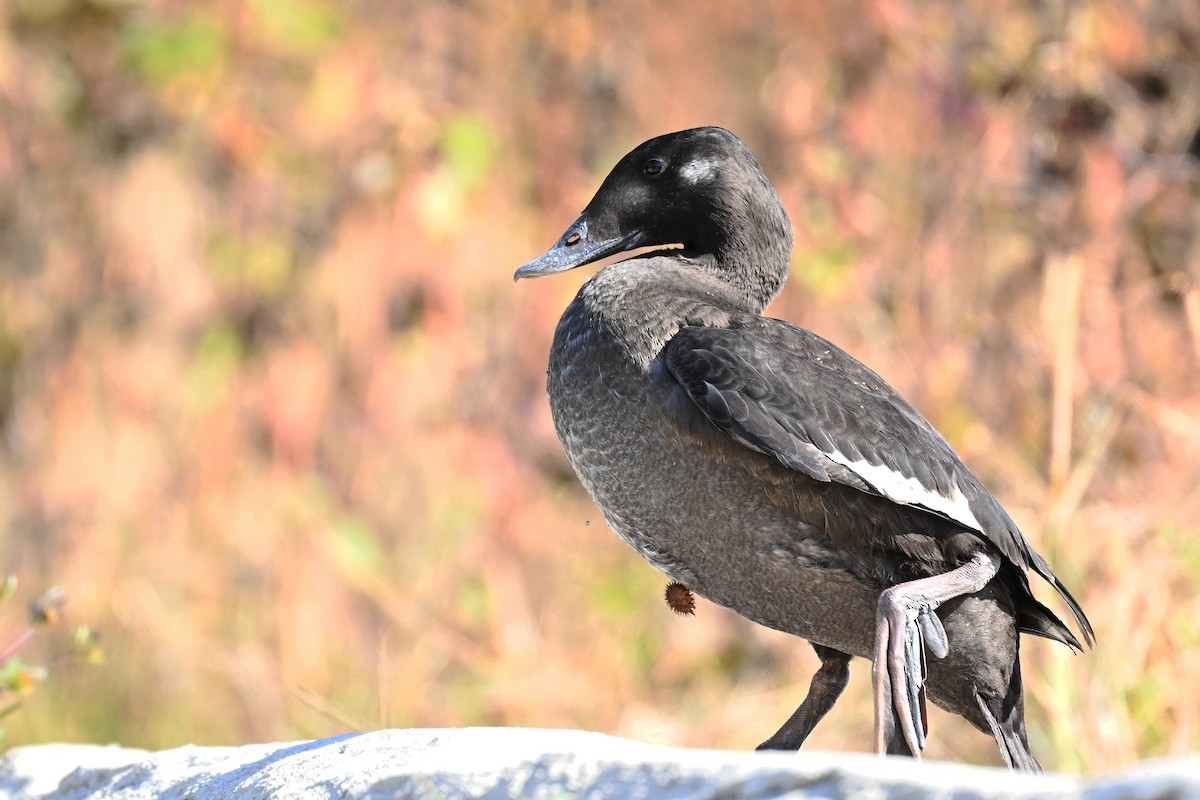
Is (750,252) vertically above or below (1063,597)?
above

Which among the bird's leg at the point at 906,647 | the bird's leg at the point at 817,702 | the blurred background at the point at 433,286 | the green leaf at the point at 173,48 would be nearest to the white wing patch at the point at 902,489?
the bird's leg at the point at 906,647

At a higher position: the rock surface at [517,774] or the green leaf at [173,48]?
the green leaf at [173,48]

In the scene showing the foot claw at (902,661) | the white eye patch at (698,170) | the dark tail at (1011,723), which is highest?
the white eye patch at (698,170)

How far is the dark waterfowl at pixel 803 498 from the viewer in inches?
99.2

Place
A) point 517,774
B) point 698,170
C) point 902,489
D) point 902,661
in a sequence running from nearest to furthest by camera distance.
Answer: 1. point 517,774
2. point 902,661
3. point 902,489
4. point 698,170

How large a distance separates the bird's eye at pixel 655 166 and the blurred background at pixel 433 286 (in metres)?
2.14

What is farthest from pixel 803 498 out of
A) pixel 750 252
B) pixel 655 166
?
pixel 655 166

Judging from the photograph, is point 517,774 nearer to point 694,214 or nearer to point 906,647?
point 906,647

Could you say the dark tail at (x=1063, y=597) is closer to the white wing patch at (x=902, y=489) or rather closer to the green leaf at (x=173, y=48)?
the white wing patch at (x=902, y=489)

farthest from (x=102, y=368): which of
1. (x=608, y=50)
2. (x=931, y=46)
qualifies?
(x=931, y=46)

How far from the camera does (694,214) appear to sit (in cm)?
310

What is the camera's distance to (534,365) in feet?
19.9

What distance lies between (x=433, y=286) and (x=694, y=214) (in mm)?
2897

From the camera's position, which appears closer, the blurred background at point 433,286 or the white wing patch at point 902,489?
the white wing patch at point 902,489
